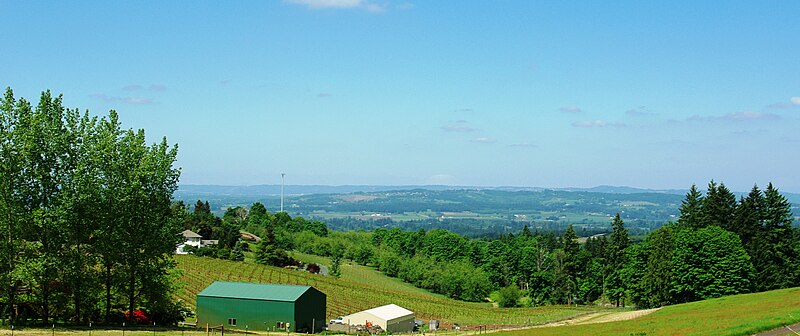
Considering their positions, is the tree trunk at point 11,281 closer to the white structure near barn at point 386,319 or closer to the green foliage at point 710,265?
the white structure near barn at point 386,319

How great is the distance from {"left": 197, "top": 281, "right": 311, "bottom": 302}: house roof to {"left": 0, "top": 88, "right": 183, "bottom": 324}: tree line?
8.38m

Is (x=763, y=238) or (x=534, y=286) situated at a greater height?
(x=763, y=238)

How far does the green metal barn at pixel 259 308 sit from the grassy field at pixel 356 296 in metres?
16.1

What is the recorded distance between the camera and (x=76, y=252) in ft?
142

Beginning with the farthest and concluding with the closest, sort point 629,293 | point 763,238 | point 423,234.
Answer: point 423,234 → point 629,293 → point 763,238

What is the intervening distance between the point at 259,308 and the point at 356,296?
4076cm

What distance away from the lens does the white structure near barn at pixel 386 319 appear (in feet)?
196

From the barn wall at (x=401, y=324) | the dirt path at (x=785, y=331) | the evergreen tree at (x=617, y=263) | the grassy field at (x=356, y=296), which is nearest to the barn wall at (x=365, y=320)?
the barn wall at (x=401, y=324)

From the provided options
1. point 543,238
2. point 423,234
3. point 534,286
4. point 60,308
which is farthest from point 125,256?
point 543,238

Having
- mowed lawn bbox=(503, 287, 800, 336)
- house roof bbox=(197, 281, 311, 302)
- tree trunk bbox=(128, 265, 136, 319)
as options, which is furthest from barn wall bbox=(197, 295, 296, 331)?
mowed lawn bbox=(503, 287, 800, 336)

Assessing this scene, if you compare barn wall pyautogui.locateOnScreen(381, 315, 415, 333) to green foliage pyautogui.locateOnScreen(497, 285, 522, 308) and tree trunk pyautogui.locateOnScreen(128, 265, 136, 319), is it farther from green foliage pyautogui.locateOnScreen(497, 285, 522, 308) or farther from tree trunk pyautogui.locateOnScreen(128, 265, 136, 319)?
green foliage pyautogui.locateOnScreen(497, 285, 522, 308)

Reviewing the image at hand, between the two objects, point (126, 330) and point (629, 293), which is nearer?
point (126, 330)

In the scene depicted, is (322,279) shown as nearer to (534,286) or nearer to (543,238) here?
(534,286)

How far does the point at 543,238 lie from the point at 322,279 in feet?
288
